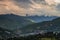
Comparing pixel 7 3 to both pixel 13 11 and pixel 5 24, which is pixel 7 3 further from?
pixel 5 24

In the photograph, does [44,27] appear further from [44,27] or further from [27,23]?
[27,23]

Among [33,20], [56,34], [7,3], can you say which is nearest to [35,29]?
[33,20]

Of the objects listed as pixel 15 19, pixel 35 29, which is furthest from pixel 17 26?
pixel 35 29

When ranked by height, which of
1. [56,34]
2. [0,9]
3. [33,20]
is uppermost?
[0,9]

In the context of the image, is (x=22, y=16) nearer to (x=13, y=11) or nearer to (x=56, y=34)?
(x=13, y=11)

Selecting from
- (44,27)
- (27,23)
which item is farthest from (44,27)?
(27,23)

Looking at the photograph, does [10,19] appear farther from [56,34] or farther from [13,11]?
[56,34]

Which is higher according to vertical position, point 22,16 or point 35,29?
point 22,16

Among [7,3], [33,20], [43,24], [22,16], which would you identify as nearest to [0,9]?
[7,3]

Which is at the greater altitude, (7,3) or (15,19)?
(7,3)
